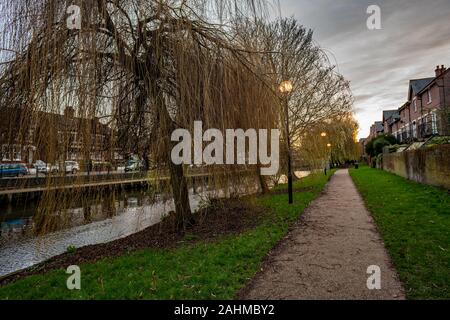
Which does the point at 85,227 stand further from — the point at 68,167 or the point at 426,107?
the point at 426,107

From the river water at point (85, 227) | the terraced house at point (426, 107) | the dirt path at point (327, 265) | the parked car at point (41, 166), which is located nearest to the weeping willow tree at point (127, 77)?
the parked car at point (41, 166)

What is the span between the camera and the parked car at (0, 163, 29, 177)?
363 cm

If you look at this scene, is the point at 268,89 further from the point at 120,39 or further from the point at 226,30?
the point at 120,39

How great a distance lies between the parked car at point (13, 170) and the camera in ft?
11.9

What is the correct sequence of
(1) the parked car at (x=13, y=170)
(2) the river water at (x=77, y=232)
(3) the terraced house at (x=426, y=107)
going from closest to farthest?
(1) the parked car at (x=13, y=170), (2) the river water at (x=77, y=232), (3) the terraced house at (x=426, y=107)

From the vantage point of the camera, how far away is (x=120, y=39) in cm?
419

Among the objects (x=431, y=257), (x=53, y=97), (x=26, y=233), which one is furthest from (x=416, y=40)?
(x=26, y=233)

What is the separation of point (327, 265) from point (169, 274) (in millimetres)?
2291

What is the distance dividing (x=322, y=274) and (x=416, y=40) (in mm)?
10216

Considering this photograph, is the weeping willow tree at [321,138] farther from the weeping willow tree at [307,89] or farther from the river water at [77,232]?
the river water at [77,232]

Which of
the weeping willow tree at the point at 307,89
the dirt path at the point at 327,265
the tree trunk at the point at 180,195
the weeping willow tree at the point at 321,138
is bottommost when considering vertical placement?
the dirt path at the point at 327,265

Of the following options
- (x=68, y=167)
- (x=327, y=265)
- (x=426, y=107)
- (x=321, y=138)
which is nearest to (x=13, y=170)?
(x=68, y=167)

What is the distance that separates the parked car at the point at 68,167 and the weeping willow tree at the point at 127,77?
8 cm

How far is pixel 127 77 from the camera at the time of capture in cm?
442
